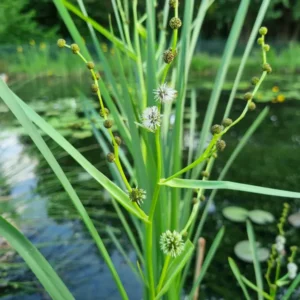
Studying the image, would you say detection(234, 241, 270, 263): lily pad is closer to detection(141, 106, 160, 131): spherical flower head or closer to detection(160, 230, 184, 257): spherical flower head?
detection(160, 230, 184, 257): spherical flower head

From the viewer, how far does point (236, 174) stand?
1.60m

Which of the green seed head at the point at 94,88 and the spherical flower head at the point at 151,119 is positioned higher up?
the green seed head at the point at 94,88

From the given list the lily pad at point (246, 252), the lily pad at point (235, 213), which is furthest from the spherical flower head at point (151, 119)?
the lily pad at point (235, 213)

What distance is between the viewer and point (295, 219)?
1.18 metres

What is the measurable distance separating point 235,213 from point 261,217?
0.07 m

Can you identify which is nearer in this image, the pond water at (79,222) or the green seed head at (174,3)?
the green seed head at (174,3)

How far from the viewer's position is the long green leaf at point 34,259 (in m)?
0.35

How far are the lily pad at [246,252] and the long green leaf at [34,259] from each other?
69 cm

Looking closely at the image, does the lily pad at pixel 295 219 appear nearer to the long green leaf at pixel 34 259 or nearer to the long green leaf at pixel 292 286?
the long green leaf at pixel 292 286

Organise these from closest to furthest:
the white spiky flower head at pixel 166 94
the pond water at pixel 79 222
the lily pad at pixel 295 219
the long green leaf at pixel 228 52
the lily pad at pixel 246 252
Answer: the white spiky flower head at pixel 166 94, the long green leaf at pixel 228 52, the pond water at pixel 79 222, the lily pad at pixel 246 252, the lily pad at pixel 295 219

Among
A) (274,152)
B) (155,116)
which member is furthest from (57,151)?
(274,152)

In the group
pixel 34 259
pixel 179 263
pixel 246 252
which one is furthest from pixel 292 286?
pixel 246 252

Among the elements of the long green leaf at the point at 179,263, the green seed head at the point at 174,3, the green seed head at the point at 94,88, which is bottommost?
the long green leaf at the point at 179,263

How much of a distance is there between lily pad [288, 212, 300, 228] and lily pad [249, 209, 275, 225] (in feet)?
0.16
